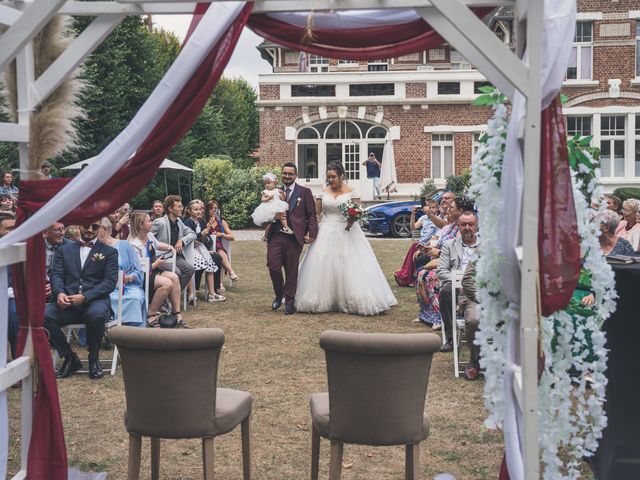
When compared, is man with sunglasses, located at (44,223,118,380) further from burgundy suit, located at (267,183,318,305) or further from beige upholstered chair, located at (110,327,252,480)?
burgundy suit, located at (267,183,318,305)

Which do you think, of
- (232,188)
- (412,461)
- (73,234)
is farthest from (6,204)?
(232,188)

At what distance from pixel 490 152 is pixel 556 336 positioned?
98 cm

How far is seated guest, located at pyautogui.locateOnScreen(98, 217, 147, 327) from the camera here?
7879 mm

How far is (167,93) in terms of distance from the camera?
13.2 ft

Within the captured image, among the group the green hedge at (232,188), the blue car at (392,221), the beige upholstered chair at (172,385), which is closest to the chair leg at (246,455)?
the beige upholstered chair at (172,385)

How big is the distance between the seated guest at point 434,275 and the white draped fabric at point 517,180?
4.54m

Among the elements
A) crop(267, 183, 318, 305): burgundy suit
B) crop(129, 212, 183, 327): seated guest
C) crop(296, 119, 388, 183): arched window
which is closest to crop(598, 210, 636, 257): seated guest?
crop(267, 183, 318, 305): burgundy suit

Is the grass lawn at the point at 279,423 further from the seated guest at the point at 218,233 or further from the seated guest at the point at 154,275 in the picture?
the seated guest at the point at 218,233

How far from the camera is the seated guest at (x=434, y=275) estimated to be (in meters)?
8.66

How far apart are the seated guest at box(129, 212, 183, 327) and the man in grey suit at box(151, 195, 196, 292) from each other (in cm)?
54

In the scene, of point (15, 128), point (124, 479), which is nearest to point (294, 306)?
point (124, 479)

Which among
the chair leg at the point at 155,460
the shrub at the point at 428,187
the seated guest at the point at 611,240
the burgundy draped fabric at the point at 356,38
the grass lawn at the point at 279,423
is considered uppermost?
the burgundy draped fabric at the point at 356,38

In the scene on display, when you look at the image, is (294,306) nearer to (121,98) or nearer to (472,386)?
(472,386)

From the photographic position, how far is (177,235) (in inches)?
416
